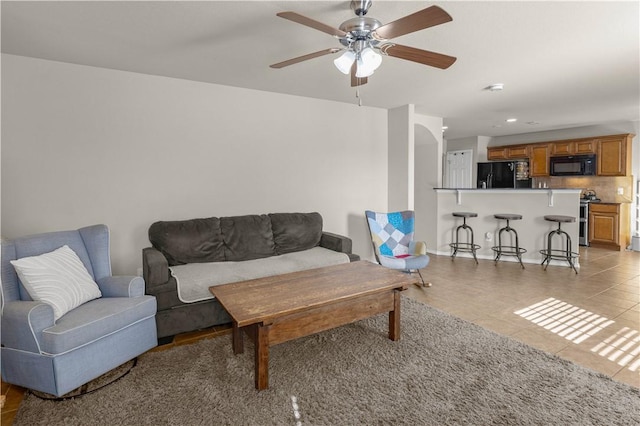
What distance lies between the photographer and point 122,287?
249 cm

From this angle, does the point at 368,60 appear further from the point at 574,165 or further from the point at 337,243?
the point at 574,165

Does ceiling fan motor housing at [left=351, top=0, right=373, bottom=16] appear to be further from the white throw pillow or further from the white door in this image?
the white door

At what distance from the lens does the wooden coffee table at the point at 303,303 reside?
208cm

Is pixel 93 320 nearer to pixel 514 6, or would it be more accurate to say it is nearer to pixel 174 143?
pixel 174 143

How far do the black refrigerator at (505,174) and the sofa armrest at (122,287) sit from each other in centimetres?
744

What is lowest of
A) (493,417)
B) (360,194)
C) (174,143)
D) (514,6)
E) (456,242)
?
(493,417)

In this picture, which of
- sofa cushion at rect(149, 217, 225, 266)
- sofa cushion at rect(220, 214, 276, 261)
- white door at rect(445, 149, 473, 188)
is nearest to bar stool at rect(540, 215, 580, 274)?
white door at rect(445, 149, 473, 188)

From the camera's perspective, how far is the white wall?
2.99 m

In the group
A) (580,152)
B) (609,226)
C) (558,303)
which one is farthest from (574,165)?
(558,303)

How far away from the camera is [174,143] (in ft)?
11.9

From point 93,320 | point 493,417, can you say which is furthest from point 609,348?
point 93,320

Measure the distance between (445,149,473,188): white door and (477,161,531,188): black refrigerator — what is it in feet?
1.06

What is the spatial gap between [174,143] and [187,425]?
9.04 ft

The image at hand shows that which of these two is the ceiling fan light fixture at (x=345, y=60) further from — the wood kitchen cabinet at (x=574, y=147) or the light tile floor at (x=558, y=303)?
the wood kitchen cabinet at (x=574, y=147)
